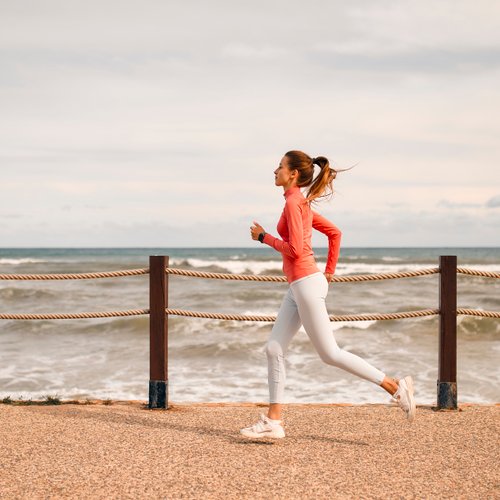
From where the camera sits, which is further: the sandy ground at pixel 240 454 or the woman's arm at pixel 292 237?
the woman's arm at pixel 292 237

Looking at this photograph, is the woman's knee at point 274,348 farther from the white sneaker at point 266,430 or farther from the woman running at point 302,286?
the white sneaker at point 266,430

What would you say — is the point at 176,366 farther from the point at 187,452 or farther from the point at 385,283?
the point at 385,283

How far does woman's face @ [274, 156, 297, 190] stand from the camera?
4512mm

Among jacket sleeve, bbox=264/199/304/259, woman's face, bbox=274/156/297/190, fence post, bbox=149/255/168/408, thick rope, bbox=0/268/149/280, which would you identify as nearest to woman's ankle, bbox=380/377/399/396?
jacket sleeve, bbox=264/199/304/259

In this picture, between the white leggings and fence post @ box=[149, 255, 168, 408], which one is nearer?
the white leggings

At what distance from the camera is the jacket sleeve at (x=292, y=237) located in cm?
432

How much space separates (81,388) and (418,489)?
5.53 meters

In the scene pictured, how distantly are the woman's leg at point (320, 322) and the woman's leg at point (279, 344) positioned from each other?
0.47 feet

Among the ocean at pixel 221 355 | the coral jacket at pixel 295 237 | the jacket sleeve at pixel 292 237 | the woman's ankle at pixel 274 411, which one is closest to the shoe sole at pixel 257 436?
the woman's ankle at pixel 274 411

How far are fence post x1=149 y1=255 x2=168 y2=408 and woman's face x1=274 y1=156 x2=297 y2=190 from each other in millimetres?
1793

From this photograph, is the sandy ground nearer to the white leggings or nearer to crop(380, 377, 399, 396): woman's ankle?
crop(380, 377, 399, 396): woman's ankle

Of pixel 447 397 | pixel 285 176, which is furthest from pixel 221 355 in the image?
pixel 285 176

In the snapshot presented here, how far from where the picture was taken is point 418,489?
3793 mm

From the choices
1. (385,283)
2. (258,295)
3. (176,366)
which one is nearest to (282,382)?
(176,366)
